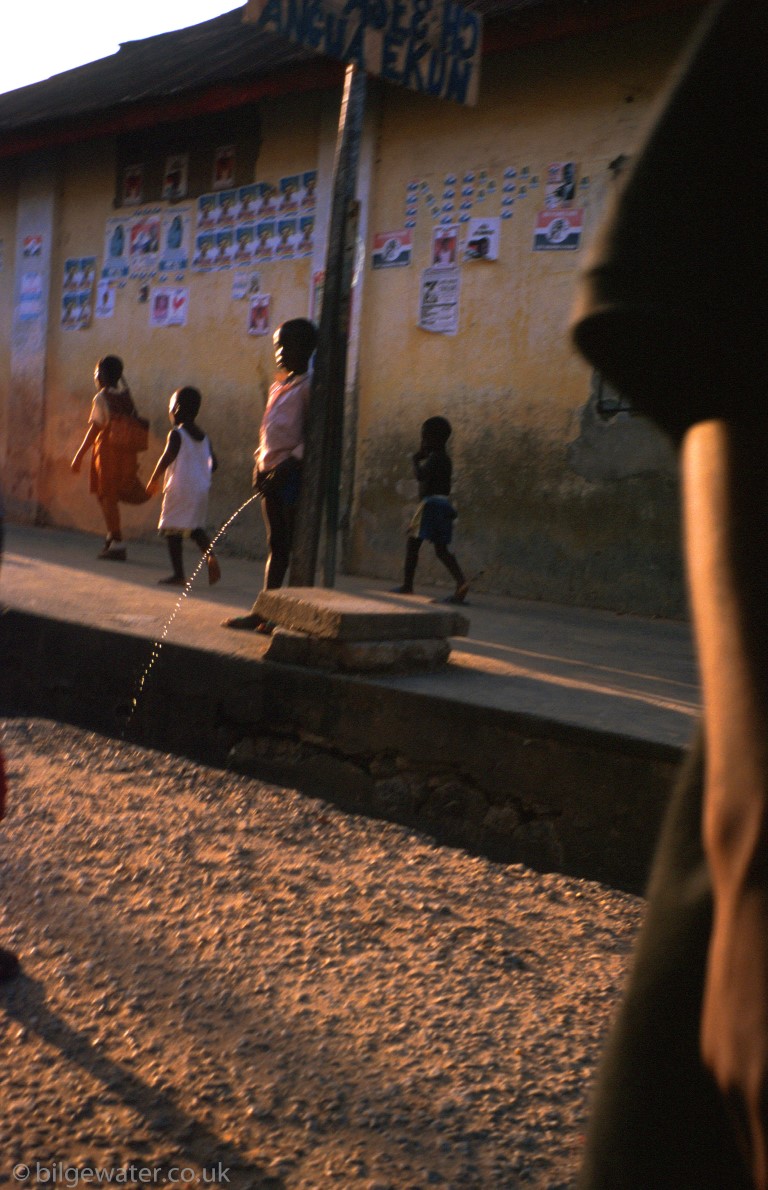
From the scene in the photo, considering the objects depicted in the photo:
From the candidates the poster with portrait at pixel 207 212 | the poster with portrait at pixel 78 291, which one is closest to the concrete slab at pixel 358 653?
the poster with portrait at pixel 207 212

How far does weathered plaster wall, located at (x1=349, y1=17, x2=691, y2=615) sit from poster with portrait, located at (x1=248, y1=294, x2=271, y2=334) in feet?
4.00

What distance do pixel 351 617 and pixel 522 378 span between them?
4469 mm

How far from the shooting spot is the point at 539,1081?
7.93ft

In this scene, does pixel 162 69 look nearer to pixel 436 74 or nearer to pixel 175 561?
pixel 175 561

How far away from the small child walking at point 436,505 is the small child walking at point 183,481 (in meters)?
1.35

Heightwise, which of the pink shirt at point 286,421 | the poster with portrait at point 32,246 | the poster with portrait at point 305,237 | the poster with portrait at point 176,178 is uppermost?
the poster with portrait at point 176,178

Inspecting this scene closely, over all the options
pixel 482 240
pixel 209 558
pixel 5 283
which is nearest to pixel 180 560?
pixel 209 558

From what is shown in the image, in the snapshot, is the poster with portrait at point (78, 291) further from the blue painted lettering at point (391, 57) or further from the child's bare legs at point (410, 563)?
the blue painted lettering at point (391, 57)

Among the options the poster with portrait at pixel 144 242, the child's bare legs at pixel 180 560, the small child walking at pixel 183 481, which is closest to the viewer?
the child's bare legs at pixel 180 560

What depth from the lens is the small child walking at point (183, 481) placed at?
8148 mm

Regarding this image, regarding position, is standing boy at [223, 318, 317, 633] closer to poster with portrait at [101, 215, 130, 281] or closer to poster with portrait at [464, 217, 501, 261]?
poster with portrait at [464, 217, 501, 261]

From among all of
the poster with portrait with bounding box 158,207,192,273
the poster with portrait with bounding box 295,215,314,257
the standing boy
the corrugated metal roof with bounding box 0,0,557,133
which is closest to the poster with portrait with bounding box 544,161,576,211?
the corrugated metal roof with bounding box 0,0,557,133

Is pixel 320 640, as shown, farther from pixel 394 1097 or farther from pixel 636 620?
pixel 636 620

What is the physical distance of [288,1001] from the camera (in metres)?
2.68
